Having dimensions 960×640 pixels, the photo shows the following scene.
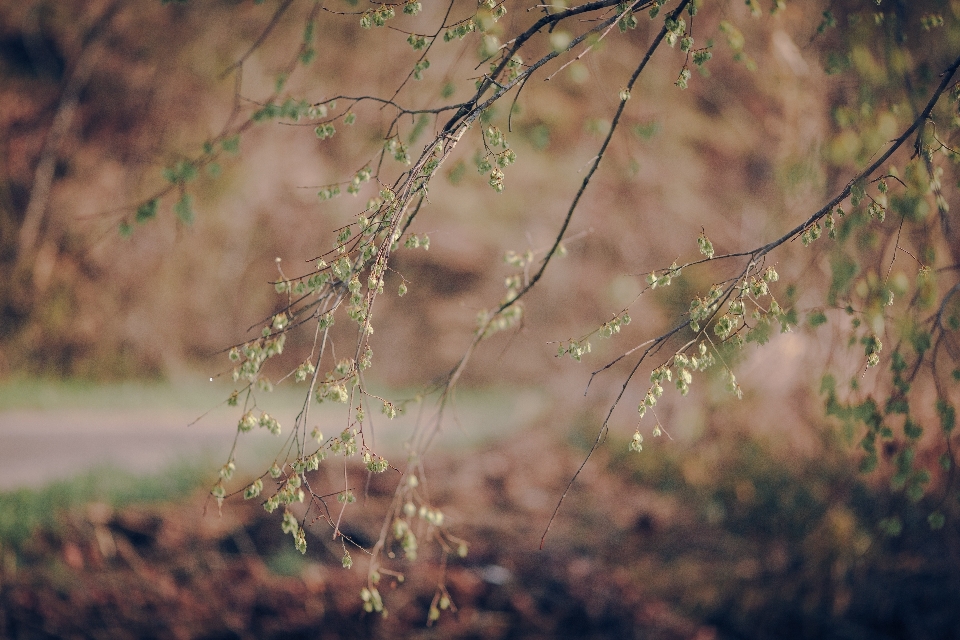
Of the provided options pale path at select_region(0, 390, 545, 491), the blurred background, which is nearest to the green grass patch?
the blurred background

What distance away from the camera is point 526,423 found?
8.80m

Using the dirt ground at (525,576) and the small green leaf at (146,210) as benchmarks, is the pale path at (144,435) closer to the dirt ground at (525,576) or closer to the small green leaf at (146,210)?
the dirt ground at (525,576)

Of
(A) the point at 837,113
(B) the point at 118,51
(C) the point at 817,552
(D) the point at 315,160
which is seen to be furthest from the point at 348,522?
(B) the point at 118,51

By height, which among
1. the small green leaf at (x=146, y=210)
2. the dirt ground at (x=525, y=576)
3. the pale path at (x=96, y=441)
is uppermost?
the pale path at (x=96, y=441)

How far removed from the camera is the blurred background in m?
3.79

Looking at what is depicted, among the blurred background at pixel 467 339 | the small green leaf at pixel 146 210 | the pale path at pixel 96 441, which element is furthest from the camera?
the pale path at pixel 96 441

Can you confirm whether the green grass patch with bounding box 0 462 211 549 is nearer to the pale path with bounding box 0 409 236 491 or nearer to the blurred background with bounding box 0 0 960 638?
the blurred background with bounding box 0 0 960 638

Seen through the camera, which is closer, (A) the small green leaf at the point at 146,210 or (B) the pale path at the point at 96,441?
(A) the small green leaf at the point at 146,210

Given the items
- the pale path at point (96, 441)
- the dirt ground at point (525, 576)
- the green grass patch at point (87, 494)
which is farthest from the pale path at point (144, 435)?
the dirt ground at point (525, 576)

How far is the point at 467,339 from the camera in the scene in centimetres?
1180

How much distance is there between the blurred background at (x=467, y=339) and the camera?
3.79 meters

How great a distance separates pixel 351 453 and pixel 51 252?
8.26 meters

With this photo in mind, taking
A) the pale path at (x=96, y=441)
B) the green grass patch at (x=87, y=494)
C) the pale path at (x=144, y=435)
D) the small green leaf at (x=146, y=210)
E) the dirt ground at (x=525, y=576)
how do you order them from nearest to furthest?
the small green leaf at (x=146, y=210) < the dirt ground at (x=525, y=576) < the green grass patch at (x=87, y=494) < the pale path at (x=96, y=441) < the pale path at (x=144, y=435)

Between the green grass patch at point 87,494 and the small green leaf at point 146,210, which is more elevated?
the small green leaf at point 146,210
